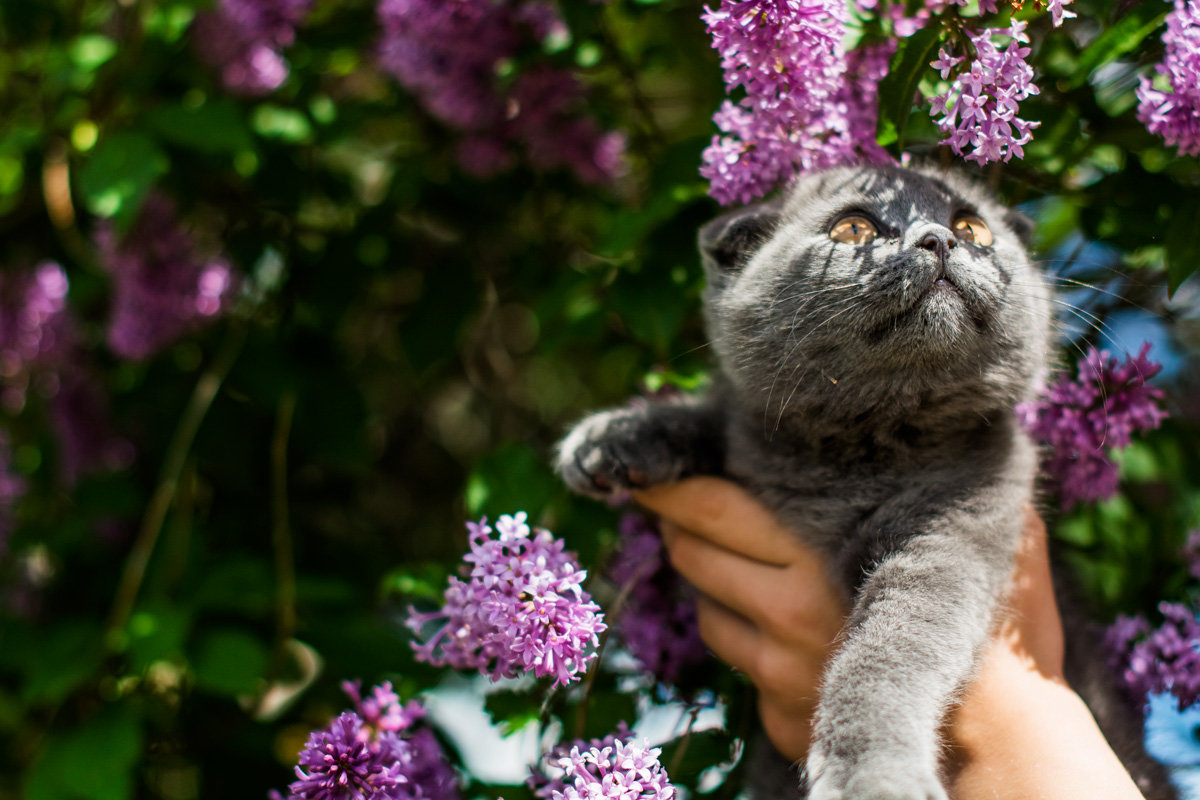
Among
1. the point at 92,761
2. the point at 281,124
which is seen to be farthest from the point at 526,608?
the point at 281,124

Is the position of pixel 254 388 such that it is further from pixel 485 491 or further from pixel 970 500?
pixel 970 500

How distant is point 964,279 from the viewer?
978 millimetres

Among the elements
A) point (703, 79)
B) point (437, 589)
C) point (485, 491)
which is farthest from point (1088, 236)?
point (437, 589)

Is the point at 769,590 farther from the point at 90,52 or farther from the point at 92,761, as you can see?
the point at 90,52

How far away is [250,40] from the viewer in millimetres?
1608

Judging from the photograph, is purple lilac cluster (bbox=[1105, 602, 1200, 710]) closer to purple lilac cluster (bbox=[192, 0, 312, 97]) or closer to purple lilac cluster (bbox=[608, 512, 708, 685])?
purple lilac cluster (bbox=[608, 512, 708, 685])

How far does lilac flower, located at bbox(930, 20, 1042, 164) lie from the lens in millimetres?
901

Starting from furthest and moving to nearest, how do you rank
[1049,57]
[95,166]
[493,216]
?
1. [493,216]
2. [95,166]
3. [1049,57]

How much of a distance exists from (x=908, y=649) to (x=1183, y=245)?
620 millimetres

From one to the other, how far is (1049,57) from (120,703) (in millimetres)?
1841

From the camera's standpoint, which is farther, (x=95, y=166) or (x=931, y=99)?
(x=95, y=166)

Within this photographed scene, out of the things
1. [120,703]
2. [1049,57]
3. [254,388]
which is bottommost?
[120,703]

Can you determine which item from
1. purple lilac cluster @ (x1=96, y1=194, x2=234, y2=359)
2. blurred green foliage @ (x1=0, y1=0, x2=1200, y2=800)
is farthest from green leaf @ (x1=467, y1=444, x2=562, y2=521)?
purple lilac cluster @ (x1=96, y1=194, x2=234, y2=359)

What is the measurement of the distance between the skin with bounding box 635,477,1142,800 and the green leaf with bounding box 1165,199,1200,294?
1.19 feet
